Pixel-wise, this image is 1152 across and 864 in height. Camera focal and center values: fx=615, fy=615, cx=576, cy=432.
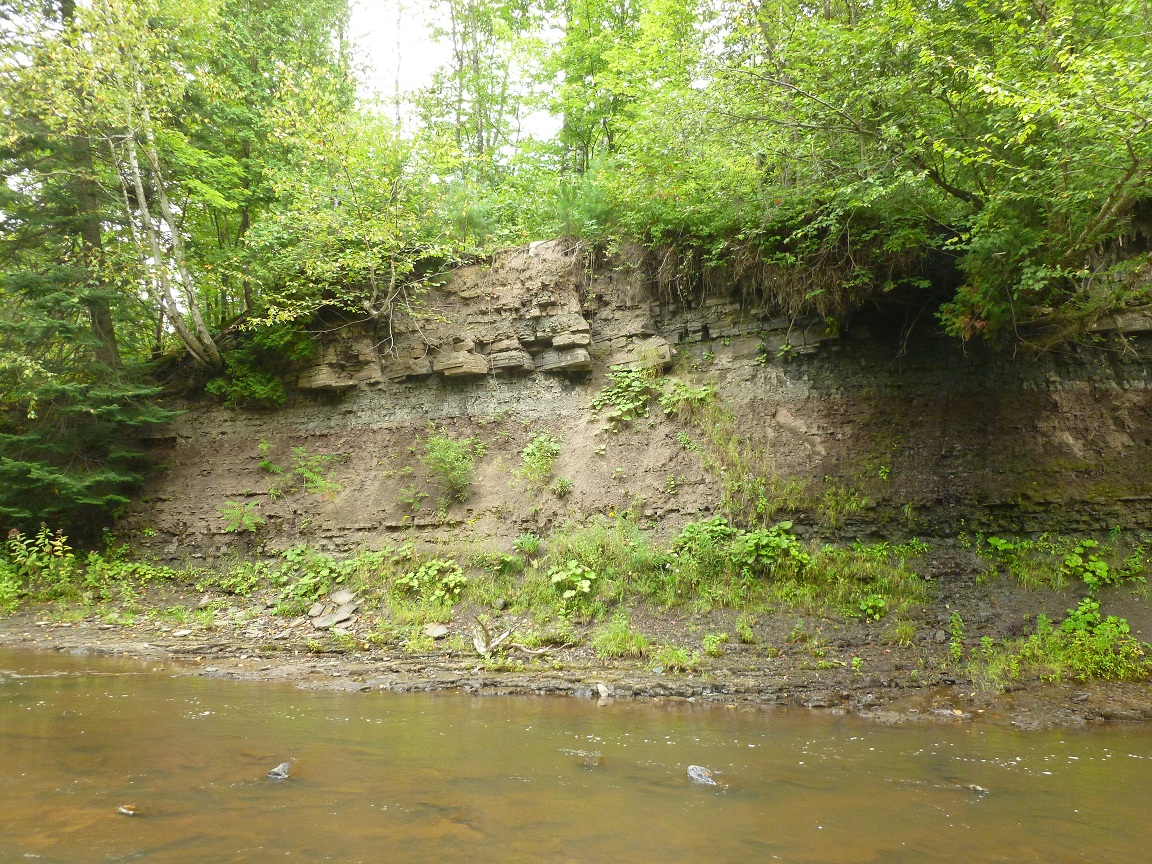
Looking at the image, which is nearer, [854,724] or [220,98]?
[854,724]

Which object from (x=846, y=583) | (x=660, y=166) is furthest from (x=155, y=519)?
(x=846, y=583)

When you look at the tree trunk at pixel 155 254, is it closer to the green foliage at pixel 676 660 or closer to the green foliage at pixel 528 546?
the green foliage at pixel 528 546

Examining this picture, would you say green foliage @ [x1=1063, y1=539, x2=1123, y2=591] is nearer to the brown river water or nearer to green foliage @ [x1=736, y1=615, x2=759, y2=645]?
the brown river water

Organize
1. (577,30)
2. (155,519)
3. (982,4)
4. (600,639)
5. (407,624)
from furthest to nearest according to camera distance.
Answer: (577,30)
(155,519)
(407,624)
(600,639)
(982,4)

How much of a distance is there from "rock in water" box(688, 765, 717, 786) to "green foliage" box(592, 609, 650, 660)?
12.6 ft

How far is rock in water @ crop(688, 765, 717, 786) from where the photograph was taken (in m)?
4.63

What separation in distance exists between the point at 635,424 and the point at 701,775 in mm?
7998

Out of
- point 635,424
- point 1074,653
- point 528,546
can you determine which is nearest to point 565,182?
point 635,424

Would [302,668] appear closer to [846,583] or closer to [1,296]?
[846,583]

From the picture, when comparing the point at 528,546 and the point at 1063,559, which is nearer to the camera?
the point at 1063,559

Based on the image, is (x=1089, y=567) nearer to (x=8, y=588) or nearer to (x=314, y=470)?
(x=314, y=470)

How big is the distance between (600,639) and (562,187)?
31.5 feet

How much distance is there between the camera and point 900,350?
11.1 metres

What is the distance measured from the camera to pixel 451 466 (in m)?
12.2
